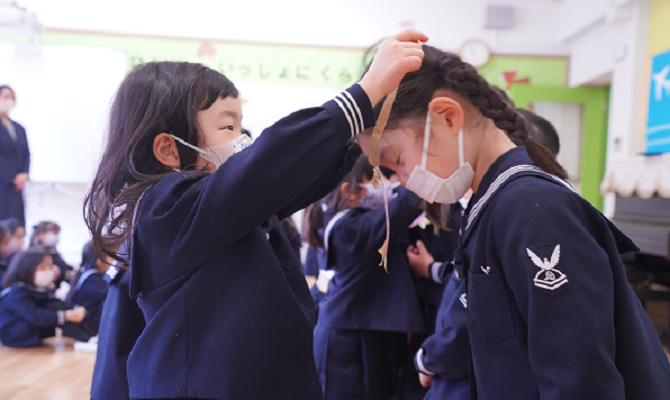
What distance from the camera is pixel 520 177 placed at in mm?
864

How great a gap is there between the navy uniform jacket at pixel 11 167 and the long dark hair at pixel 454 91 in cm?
508

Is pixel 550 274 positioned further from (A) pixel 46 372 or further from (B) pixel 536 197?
(A) pixel 46 372

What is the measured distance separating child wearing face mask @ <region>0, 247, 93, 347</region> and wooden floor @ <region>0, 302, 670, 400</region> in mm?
108

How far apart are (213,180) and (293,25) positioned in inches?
242

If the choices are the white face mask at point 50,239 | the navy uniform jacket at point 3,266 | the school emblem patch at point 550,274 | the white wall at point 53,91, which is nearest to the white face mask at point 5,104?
the white wall at point 53,91

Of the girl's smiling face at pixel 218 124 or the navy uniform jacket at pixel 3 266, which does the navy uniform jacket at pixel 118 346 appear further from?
the navy uniform jacket at pixel 3 266

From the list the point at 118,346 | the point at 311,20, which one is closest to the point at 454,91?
the point at 118,346

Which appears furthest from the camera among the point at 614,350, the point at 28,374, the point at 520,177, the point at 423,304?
the point at 28,374

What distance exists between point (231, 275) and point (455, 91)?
574mm

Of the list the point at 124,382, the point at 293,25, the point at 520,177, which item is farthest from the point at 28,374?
the point at 293,25

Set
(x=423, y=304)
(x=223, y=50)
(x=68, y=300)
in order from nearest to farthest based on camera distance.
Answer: (x=423, y=304), (x=68, y=300), (x=223, y=50)

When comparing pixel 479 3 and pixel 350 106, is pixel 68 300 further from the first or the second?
pixel 479 3

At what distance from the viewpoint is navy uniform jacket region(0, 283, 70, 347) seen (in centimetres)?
354

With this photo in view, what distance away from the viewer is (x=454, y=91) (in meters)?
1.01
